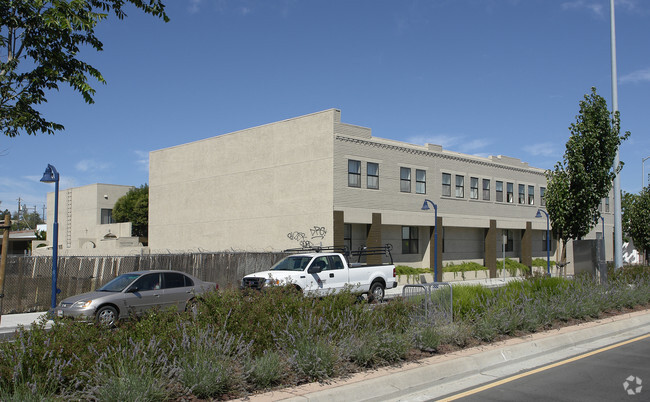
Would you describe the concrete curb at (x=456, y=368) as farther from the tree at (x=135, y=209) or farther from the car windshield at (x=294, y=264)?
the tree at (x=135, y=209)

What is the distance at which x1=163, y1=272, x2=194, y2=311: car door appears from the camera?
54.9 feet

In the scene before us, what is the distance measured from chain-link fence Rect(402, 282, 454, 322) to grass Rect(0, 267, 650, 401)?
130mm

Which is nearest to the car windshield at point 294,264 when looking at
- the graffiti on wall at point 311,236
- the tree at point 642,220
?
the graffiti on wall at point 311,236

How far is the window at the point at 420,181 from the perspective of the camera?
36.2 meters

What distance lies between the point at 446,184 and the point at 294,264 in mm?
21590

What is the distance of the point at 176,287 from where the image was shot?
17.1 metres

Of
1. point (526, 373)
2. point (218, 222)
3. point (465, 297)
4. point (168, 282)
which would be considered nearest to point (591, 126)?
point (465, 297)

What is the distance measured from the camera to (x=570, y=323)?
41.9 feet

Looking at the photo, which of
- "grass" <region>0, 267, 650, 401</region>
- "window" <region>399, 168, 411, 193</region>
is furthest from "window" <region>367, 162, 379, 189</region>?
"grass" <region>0, 267, 650, 401</region>

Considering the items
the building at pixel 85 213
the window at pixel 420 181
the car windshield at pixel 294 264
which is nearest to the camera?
the car windshield at pixel 294 264

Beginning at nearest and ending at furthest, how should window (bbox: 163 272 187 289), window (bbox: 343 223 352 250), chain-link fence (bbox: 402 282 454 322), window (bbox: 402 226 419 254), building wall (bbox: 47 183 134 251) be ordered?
chain-link fence (bbox: 402 282 454 322)
window (bbox: 163 272 187 289)
window (bbox: 343 223 352 250)
window (bbox: 402 226 419 254)
building wall (bbox: 47 183 134 251)

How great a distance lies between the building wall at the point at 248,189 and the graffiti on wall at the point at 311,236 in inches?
2.2

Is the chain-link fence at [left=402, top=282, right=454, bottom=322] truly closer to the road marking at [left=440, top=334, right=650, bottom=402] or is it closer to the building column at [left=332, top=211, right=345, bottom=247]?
the road marking at [left=440, top=334, right=650, bottom=402]

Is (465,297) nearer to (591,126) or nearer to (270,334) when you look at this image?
(270,334)
